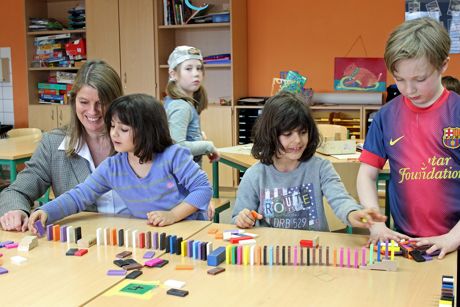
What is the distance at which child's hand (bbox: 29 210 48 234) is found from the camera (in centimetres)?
192

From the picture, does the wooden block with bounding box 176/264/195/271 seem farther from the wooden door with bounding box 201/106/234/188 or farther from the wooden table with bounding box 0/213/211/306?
the wooden door with bounding box 201/106/234/188

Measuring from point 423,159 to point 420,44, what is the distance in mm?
362

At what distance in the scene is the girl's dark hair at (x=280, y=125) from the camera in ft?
6.75

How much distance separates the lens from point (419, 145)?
5.91 feet

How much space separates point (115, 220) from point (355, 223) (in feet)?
2.84

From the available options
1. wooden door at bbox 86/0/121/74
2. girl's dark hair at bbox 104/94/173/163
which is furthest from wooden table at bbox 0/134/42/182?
girl's dark hair at bbox 104/94/173/163

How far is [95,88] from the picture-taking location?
228cm

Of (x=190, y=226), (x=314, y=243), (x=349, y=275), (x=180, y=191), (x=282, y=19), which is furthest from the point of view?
(x=282, y=19)

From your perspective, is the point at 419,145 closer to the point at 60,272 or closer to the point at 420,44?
the point at 420,44

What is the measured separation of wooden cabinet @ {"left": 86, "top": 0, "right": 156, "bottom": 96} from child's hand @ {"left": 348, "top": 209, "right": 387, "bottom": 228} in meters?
4.55

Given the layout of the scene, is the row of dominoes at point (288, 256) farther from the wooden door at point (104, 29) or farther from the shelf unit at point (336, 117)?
the wooden door at point (104, 29)

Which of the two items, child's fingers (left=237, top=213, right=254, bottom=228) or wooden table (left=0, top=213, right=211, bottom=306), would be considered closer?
wooden table (left=0, top=213, right=211, bottom=306)

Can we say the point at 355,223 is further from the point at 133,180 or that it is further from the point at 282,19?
the point at 282,19

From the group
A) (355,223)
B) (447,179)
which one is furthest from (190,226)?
(447,179)
